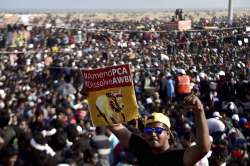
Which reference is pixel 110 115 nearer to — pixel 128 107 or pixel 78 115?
pixel 128 107

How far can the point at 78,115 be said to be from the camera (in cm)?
1014

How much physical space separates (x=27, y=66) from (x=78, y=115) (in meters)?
7.68

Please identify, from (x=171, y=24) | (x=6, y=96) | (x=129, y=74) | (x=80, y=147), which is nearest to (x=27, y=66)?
(x=6, y=96)

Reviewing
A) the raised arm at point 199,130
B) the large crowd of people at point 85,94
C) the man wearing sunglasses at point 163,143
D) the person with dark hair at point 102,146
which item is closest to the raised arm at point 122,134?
the man wearing sunglasses at point 163,143

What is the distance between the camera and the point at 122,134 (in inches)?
137

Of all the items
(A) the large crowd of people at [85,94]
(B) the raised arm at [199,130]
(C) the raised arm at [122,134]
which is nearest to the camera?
(B) the raised arm at [199,130]

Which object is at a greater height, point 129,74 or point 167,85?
point 129,74

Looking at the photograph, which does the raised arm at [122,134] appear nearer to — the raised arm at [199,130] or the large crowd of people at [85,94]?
the large crowd of people at [85,94]

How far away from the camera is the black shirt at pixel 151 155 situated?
312 cm

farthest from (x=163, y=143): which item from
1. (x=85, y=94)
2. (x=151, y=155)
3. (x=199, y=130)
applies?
(x=85, y=94)

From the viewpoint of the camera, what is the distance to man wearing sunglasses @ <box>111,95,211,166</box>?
295cm

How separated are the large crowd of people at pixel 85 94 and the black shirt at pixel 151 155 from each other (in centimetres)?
46

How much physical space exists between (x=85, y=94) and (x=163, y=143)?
0.79 metres

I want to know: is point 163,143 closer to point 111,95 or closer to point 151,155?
point 151,155
